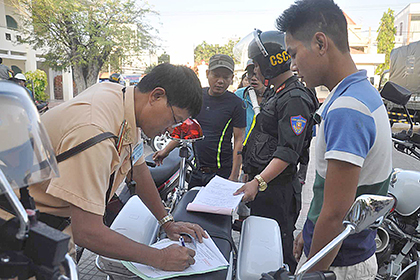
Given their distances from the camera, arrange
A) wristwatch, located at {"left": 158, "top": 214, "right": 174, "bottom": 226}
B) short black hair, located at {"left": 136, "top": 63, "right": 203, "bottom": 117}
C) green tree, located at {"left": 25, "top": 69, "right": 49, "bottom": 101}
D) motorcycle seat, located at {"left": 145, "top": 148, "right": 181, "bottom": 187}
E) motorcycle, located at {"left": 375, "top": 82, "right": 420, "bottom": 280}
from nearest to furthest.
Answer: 1. short black hair, located at {"left": 136, "top": 63, "right": 203, "bottom": 117}
2. wristwatch, located at {"left": 158, "top": 214, "right": 174, "bottom": 226}
3. motorcycle, located at {"left": 375, "top": 82, "right": 420, "bottom": 280}
4. motorcycle seat, located at {"left": 145, "top": 148, "right": 181, "bottom": 187}
5. green tree, located at {"left": 25, "top": 69, "right": 49, "bottom": 101}

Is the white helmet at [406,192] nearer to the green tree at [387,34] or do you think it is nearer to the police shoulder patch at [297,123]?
the police shoulder patch at [297,123]

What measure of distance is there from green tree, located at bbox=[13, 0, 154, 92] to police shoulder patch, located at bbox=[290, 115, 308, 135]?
1774 centimetres

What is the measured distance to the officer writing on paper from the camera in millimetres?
1112

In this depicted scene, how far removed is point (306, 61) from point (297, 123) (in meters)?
0.81

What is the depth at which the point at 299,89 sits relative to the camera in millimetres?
2225

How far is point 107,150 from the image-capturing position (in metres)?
1.16

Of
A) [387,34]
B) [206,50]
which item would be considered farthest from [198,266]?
[206,50]

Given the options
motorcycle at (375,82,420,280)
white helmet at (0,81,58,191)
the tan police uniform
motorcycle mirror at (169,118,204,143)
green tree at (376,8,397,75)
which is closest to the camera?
white helmet at (0,81,58,191)

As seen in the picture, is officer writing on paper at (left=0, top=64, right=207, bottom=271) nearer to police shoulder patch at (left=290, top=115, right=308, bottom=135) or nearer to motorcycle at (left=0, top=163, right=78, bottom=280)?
motorcycle at (left=0, top=163, right=78, bottom=280)

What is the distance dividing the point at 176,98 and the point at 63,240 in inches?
36.2

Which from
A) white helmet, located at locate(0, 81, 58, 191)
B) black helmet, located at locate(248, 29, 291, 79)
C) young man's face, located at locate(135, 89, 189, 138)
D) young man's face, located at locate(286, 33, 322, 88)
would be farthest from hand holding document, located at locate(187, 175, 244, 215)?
white helmet, located at locate(0, 81, 58, 191)

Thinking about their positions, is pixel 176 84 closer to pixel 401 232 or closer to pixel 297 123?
pixel 297 123

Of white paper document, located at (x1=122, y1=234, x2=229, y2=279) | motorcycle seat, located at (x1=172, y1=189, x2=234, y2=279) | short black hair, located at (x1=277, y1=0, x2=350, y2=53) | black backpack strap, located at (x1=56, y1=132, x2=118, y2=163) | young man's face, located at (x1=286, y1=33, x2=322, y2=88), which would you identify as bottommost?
motorcycle seat, located at (x1=172, y1=189, x2=234, y2=279)

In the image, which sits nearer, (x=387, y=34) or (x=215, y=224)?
Result: (x=215, y=224)
